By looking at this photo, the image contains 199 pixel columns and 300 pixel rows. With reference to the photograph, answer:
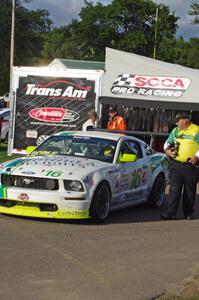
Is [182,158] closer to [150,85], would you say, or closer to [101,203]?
[101,203]

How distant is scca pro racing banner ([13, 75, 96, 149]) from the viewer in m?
16.9

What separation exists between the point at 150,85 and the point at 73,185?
881 cm

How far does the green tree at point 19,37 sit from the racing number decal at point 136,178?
60569 mm

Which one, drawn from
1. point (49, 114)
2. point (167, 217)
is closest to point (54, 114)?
point (49, 114)

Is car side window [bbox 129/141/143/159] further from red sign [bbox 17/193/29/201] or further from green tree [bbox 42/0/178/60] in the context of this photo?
green tree [bbox 42/0/178/60]

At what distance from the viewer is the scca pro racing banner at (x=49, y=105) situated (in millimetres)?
16906

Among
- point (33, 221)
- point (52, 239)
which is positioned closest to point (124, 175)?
point (33, 221)

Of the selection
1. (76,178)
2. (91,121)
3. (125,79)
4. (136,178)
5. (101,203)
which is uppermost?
(125,79)

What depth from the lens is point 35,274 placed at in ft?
19.8

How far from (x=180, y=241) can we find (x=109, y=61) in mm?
9678

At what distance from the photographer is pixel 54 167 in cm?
886

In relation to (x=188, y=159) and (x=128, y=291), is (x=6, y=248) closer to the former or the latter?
(x=128, y=291)

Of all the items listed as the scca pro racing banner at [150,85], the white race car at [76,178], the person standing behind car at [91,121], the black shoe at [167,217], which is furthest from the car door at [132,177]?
the scca pro racing banner at [150,85]

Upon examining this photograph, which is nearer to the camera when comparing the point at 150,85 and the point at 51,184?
the point at 51,184
